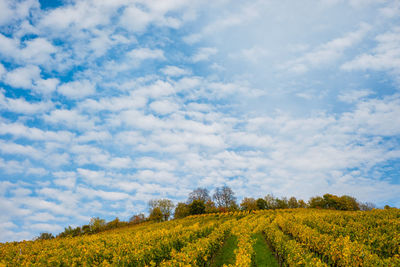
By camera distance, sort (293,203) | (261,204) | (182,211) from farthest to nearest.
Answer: (293,203), (182,211), (261,204)

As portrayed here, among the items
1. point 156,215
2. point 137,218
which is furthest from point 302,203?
point 137,218

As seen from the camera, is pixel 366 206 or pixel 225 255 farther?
pixel 366 206

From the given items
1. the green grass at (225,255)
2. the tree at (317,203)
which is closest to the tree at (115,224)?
the green grass at (225,255)

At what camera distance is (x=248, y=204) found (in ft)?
271

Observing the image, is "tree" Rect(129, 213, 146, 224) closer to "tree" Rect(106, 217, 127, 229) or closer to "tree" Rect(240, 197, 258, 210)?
"tree" Rect(106, 217, 127, 229)

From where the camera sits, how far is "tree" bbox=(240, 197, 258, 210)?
3144 inches

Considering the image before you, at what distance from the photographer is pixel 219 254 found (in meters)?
21.6

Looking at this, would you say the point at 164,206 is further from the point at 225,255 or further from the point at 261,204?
the point at 225,255

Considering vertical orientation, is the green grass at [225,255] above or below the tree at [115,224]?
below

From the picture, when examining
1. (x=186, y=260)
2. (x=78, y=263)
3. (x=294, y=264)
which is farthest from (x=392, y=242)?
(x=78, y=263)

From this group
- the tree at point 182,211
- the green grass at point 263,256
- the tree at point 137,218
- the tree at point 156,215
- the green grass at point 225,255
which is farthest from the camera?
the tree at point 137,218

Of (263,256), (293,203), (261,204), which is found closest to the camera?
(263,256)

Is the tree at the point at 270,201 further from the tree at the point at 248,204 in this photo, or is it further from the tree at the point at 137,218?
the tree at the point at 137,218

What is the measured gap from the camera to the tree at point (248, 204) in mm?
79850
